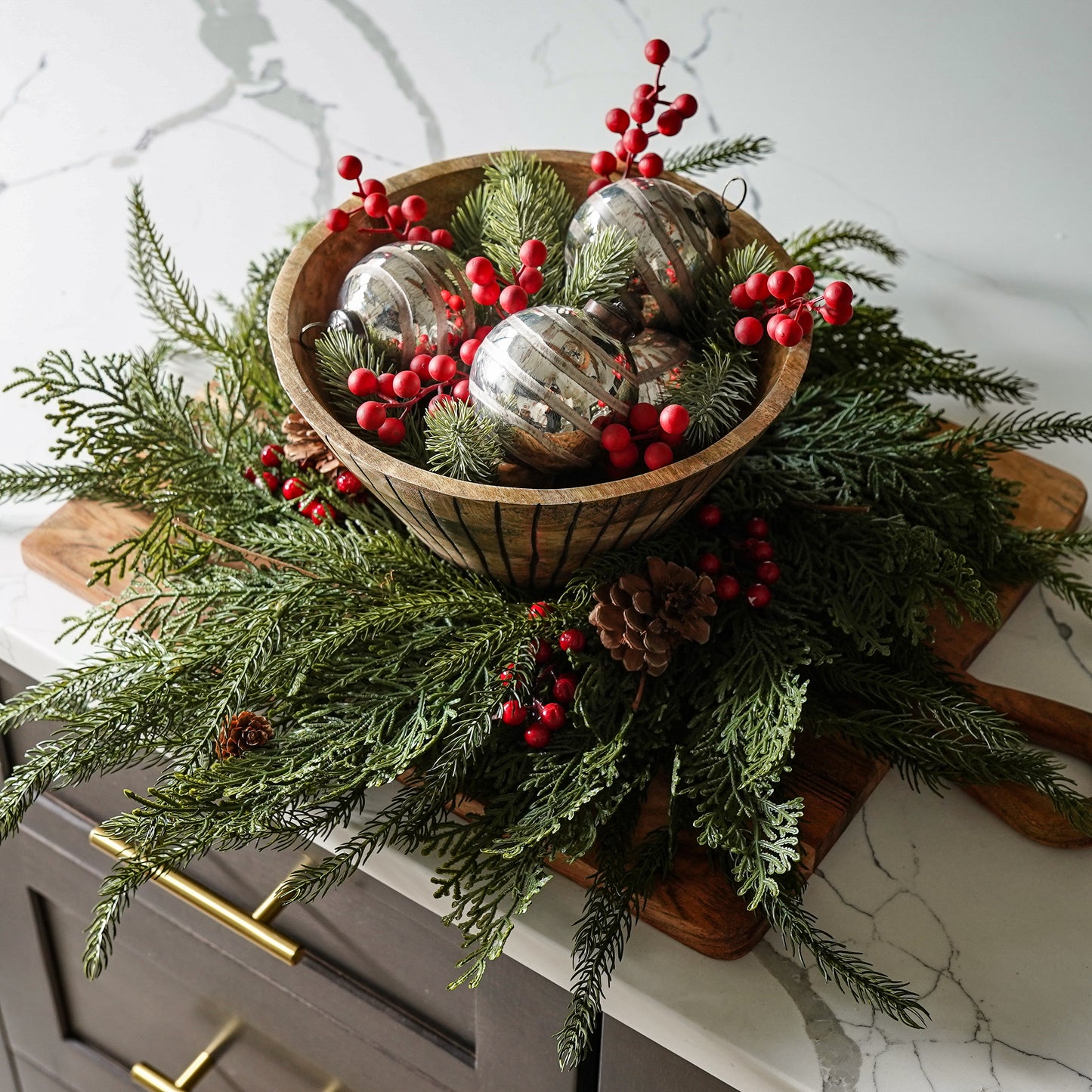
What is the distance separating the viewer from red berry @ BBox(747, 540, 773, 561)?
1.87 feet

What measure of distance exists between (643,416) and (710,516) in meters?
0.08

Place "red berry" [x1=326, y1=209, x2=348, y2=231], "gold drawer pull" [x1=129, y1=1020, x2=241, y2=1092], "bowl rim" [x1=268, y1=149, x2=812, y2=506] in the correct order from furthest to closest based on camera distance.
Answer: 1. "gold drawer pull" [x1=129, y1=1020, x2=241, y2=1092]
2. "red berry" [x1=326, y1=209, x2=348, y2=231]
3. "bowl rim" [x1=268, y1=149, x2=812, y2=506]

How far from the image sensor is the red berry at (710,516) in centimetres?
58

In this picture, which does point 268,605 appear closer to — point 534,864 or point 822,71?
point 534,864

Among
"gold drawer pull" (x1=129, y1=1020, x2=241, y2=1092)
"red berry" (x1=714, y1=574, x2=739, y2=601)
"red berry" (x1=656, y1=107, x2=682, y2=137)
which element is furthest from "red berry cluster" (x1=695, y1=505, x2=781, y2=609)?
"gold drawer pull" (x1=129, y1=1020, x2=241, y2=1092)

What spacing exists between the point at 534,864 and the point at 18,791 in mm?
223

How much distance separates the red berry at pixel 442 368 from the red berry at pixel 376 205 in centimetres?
10

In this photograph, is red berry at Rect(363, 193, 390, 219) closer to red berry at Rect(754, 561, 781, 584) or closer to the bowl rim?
the bowl rim

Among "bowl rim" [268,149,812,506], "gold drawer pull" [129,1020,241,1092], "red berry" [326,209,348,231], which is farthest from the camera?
"gold drawer pull" [129,1020,241,1092]

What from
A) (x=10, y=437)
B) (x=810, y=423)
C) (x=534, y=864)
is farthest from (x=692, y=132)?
(x=534, y=864)

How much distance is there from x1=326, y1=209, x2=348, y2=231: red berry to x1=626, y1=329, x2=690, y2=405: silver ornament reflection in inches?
6.2

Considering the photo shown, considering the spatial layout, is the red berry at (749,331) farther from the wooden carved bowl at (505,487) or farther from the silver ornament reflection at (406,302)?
the silver ornament reflection at (406,302)

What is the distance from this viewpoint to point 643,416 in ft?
1.72

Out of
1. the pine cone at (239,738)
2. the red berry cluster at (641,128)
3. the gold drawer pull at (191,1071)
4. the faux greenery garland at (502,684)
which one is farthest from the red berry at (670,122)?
the gold drawer pull at (191,1071)
